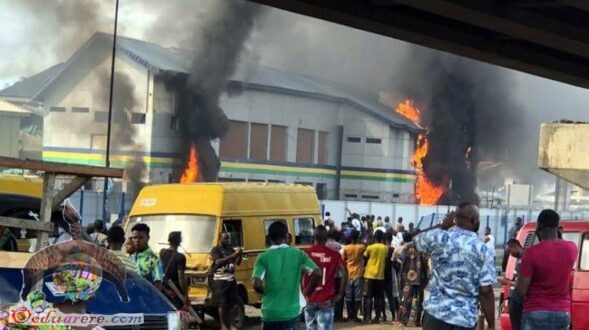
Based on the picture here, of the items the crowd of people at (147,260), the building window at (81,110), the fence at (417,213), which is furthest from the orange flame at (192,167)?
the crowd of people at (147,260)

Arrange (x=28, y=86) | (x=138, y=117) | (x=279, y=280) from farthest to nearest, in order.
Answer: (x=28, y=86)
(x=138, y=117)
(x=279, y=280)

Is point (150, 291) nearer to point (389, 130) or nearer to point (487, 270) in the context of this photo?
point (487, 270)

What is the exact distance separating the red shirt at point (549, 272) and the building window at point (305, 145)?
45.9m

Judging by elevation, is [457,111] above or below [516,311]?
above

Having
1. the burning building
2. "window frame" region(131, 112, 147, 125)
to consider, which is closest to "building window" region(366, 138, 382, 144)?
the burning building

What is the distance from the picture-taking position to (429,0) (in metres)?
9.98

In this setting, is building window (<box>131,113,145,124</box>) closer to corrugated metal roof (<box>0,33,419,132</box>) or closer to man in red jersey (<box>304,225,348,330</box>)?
corrugated metal roof (<box>0,33,419,132</box>)

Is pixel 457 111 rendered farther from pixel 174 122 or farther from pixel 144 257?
pixel 144 257

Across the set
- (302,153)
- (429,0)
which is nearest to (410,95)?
(302,153)

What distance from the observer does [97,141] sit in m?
47.6

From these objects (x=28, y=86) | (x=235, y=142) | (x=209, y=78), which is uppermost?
(x=209, y=78)

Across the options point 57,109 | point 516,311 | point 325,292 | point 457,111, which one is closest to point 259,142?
point 57,109

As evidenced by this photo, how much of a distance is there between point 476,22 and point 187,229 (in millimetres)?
5904

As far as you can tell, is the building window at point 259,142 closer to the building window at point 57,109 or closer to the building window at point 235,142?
the building window at point 235,142
